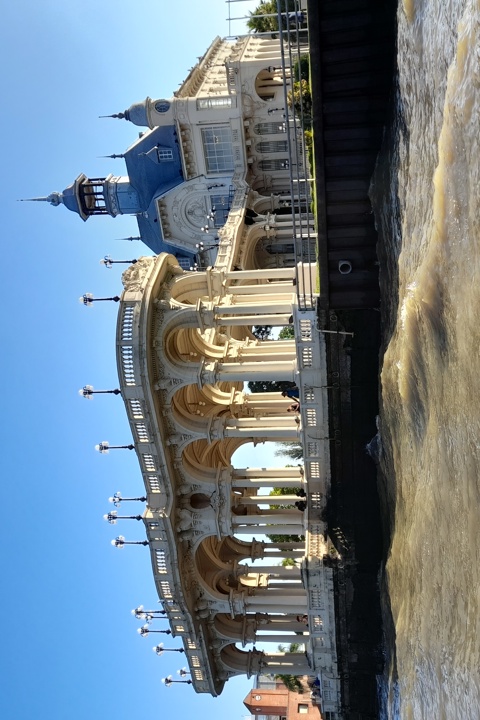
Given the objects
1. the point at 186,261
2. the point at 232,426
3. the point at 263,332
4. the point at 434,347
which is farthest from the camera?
the point at 263,332

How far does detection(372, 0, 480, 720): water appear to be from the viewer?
1352 cm

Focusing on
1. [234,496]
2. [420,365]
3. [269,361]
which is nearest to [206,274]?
[269,361]

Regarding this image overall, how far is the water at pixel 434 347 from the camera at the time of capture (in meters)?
13.5

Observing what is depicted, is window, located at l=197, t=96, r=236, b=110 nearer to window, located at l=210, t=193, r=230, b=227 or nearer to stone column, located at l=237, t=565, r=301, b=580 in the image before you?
window, located at l=210, t=193, r=230, b=227

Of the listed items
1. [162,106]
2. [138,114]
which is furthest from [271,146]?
[138,114]

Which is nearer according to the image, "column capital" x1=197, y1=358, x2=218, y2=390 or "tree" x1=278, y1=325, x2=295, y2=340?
"column capital" x1=197, y1=358, x2=218, y2=390

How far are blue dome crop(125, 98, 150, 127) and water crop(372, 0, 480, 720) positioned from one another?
100 feet

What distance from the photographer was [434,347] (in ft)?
53.7

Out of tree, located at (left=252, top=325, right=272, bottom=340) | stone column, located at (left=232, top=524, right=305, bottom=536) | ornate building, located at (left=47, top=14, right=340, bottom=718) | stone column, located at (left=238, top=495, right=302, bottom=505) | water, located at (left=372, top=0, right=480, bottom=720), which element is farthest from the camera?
tree, located at (left=252, top=325, right=272, bottom=340)

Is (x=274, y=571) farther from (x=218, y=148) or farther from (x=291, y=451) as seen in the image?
(x=218, y=148)

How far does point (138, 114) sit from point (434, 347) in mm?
39764

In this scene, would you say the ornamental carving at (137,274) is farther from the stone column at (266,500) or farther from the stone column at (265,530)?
the stone column at (265,530)

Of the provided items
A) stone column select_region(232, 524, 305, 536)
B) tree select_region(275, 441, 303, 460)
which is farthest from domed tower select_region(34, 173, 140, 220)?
stone column select_region(232, 524, 305, 536)

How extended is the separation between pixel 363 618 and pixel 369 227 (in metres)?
18.2
